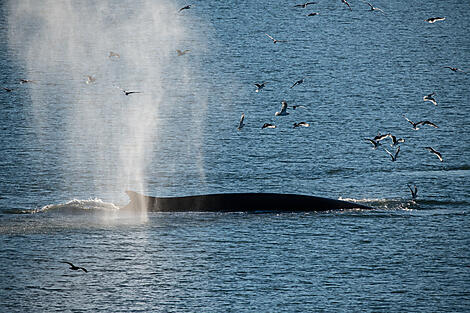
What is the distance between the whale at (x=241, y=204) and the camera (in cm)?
3712

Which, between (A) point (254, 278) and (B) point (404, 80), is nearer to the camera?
(A) point (254, 278)

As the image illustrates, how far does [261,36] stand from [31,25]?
159ft

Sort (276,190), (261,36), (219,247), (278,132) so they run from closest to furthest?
(219,247), (276,190), (278,132), (261,36)

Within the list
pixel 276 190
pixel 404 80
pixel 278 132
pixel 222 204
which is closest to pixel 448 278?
pixel 222 204

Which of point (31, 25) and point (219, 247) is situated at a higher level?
point (31, 25)

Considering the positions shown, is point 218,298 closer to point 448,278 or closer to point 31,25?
point 448,278

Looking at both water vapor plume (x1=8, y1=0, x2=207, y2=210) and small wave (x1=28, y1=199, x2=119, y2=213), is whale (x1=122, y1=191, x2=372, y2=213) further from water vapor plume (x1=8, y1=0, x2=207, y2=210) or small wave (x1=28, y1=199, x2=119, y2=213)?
water vapor plume (x1=8, y1=0, x2=207, y2=210)

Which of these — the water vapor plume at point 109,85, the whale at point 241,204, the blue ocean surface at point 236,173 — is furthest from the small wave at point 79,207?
the water vapor plume at point 109,85

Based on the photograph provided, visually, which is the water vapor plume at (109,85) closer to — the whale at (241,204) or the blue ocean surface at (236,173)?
the blue ocean surface at (236,173)

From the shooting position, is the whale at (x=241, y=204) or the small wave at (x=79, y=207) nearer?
the whale at (x=241, y=204)

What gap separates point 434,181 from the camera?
45.3 metres

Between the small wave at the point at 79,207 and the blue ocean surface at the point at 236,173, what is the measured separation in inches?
5.1

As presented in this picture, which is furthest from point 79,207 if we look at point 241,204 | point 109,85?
point 109,85

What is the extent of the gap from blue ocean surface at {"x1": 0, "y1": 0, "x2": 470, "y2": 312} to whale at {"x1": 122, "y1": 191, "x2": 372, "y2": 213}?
59 centimetres
